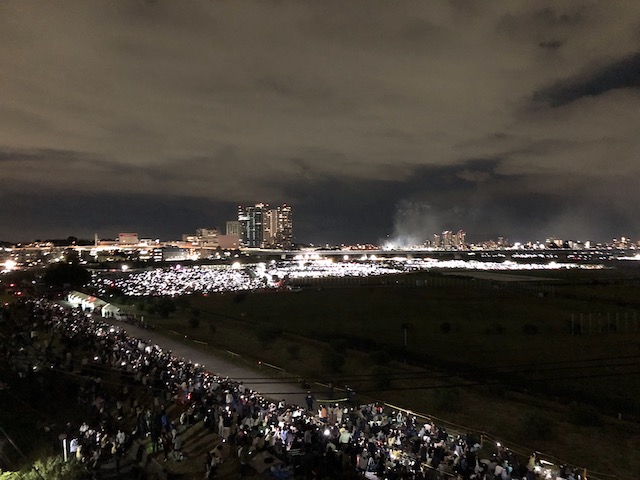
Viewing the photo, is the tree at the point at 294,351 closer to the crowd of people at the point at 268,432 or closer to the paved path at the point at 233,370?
the paved path at the point at 233,370

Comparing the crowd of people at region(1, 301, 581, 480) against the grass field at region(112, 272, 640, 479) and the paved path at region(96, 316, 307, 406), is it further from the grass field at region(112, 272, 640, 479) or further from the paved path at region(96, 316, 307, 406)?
the grass field at region(112, 272, 640, 479)

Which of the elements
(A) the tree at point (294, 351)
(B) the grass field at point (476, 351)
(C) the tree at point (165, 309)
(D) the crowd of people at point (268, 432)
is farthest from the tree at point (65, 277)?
(D) the crowd of people at point (268, 432)

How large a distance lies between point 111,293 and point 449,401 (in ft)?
112

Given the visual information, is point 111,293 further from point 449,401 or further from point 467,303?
point 449,401

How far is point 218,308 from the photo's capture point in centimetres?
3438

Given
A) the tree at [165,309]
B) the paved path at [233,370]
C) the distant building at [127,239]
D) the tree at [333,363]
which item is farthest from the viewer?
the distant building at [127,239]

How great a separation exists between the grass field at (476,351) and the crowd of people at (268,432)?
254 cm

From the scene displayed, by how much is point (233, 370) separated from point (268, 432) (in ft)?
21.8

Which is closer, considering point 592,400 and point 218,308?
point 592,400

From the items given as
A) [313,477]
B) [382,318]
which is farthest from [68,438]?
[382,318]

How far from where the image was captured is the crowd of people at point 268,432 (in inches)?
323

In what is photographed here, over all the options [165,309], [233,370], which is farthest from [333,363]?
[165,309]

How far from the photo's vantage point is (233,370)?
15805 mm

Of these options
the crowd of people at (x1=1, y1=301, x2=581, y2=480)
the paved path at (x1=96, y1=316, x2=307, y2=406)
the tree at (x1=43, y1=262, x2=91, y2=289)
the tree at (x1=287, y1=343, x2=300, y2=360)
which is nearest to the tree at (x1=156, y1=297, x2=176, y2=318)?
the paved path at (x1=96, y1=316, x2=307, y2=406)
